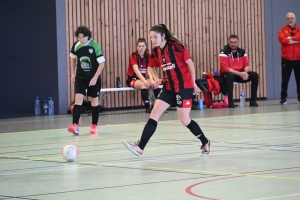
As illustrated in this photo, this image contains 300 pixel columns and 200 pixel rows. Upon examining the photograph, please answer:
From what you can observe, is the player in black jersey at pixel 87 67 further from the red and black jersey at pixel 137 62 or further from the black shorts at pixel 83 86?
the red and black jersey at pixel 137 62

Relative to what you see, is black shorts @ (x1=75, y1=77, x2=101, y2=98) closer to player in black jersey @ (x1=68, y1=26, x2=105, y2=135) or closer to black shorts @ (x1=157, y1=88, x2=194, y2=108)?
player in black jersey @ (x1=68, y1=26, x2=105, y2=135)

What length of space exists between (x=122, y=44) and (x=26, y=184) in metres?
12.0

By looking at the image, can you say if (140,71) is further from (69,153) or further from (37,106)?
(69,153)

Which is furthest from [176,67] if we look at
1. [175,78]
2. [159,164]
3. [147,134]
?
[159,164]

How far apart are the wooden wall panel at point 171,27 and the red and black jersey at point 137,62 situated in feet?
3.51

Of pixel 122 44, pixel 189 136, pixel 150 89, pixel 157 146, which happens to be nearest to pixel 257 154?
pixel 157 146

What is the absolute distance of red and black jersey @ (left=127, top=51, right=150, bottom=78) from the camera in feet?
53.1

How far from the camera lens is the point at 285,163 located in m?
6.83

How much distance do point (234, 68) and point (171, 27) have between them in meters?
2.32

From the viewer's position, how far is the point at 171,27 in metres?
18.4

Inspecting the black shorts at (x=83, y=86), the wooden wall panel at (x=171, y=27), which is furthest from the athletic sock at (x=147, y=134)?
the wooden wall panel at (x=171, y=27)

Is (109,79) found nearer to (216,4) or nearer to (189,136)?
(216,4)

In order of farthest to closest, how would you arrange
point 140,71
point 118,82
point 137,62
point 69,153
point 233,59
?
1. point 233,59
2. point 118,82
3. point 140,71
4. point 137,62
5. point 69,153

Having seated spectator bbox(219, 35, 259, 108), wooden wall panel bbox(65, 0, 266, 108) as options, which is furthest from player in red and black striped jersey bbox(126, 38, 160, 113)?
seated spectator bbox(219, 35, 259, 108)
